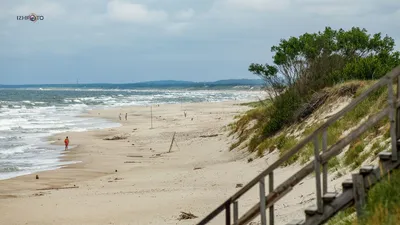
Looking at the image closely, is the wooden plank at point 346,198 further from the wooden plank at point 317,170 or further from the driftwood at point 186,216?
the driftwood at point 186,216

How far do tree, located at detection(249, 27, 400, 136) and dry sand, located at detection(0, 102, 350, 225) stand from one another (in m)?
2.65

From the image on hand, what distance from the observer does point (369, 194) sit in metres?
7.50

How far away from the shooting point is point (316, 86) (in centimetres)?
2339

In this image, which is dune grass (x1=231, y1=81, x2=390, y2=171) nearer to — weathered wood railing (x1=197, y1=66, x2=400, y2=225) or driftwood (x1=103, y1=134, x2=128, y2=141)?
weathered wood railing (x1=197, y1=66, x2=400, y2=225)

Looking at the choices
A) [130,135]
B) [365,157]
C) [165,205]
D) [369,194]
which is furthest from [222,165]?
[130,135]

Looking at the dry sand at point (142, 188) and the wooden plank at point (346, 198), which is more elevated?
the wooden plank at point (346, 198)

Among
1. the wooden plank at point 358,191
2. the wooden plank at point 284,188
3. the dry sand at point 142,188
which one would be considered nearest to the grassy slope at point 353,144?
the wooden plank at point 358,191

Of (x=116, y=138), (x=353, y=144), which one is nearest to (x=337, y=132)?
(x=353, y=144)

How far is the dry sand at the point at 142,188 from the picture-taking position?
14.0 m

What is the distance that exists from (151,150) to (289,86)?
1009 cm

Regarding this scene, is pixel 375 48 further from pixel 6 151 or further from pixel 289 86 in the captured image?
pixel 6 151

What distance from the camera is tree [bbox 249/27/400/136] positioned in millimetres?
22688

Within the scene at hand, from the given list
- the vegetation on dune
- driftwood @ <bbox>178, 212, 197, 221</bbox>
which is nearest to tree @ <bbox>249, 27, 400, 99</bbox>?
the vegetation on dune

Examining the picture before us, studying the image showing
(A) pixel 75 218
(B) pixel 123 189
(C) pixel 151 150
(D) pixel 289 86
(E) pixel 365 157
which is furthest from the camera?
(C) pixel 151 150
